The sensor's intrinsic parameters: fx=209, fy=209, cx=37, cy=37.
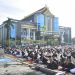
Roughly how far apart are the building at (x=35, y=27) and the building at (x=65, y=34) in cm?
550

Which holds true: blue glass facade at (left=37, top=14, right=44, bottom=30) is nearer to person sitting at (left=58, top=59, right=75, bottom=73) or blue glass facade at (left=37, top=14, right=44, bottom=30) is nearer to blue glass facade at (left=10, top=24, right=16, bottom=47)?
blue glass facade at (left=10, top=24, right=16, bottom=47)

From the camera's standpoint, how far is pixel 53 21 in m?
62.7

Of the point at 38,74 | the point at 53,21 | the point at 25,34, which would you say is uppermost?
the point at 53,21

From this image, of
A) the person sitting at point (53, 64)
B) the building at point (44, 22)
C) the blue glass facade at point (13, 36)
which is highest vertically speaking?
the building at point (44, 22)

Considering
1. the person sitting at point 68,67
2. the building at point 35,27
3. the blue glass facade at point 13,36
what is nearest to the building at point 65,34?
the building at point 35,27

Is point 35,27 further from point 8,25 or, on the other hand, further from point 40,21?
point 8,25

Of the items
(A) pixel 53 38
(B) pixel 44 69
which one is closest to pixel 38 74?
(B) pixel 44 69

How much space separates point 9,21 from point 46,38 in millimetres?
13971

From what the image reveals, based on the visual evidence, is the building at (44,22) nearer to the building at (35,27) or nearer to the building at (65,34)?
the building at (35,27)

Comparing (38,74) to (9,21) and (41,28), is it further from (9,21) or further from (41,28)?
(41,28)

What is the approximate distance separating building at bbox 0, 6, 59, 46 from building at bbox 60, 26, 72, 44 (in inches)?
216

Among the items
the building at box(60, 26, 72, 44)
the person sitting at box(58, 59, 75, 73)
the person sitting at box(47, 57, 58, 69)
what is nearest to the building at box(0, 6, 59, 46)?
the building at box(60, 26, 72, 44)

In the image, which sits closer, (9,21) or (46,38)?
(9,21)

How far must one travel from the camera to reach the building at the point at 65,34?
67.6m
